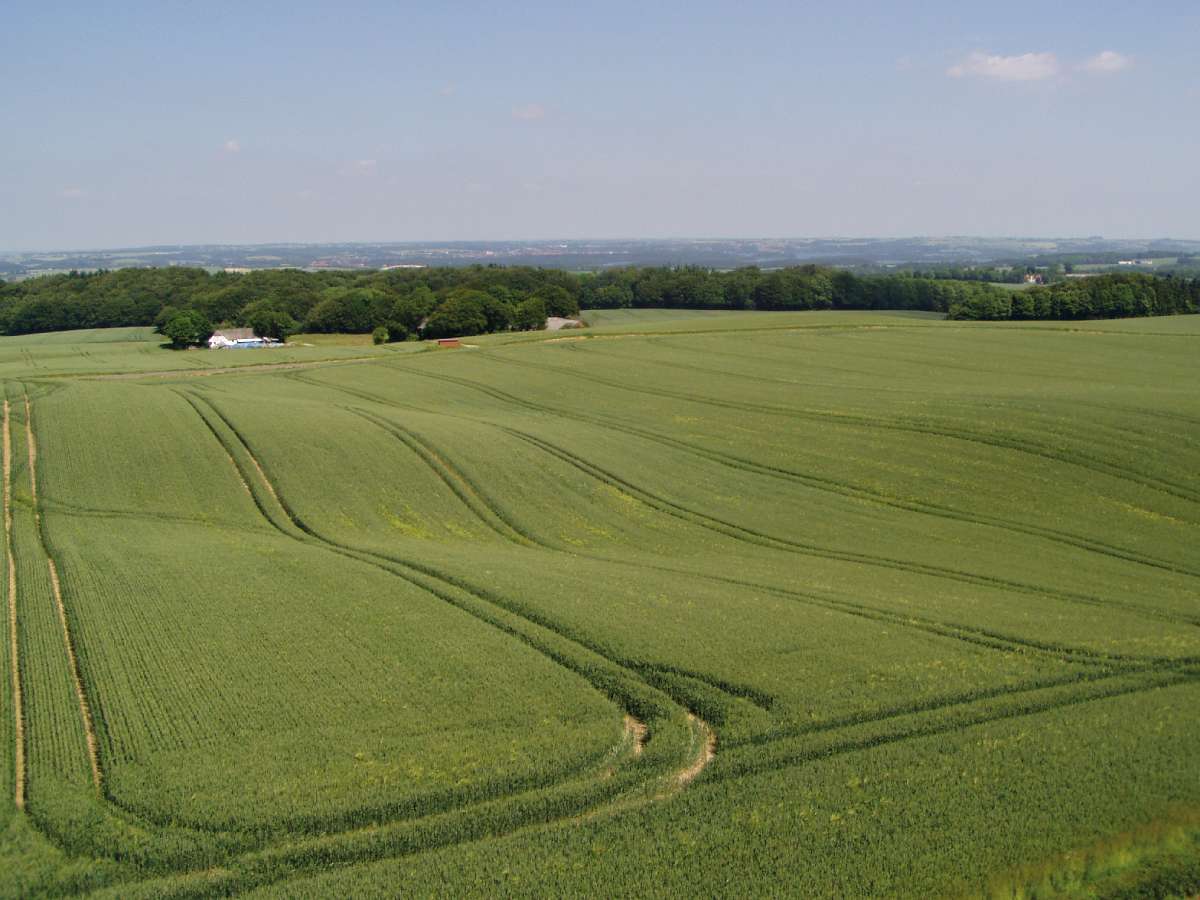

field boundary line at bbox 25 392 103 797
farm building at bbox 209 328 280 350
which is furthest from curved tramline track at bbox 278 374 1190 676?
farm building at bbox 209 328 280 350

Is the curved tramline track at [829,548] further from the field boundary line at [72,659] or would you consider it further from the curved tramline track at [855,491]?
the field boundary line at [72,659]

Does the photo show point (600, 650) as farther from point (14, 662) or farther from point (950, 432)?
point (950, 432)

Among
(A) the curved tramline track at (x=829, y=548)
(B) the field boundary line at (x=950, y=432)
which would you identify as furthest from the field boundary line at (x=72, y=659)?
(B) the field boundary line at (x=950, y=432)

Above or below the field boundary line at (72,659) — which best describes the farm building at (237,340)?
above

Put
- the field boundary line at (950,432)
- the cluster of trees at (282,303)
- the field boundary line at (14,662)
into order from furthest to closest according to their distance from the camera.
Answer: the cluster of trees at (282,303) → the field boundary line at (950,432) → the field boundary line at (14,662)

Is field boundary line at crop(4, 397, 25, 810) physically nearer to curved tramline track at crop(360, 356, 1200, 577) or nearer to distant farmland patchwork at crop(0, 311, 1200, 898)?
distant farmland patchwork at crop(0, 311, 1200, 898)

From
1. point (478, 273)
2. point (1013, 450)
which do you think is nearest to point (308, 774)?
point (1013, 450)

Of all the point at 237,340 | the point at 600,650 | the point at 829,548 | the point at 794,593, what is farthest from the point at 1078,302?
the point at 600,650
